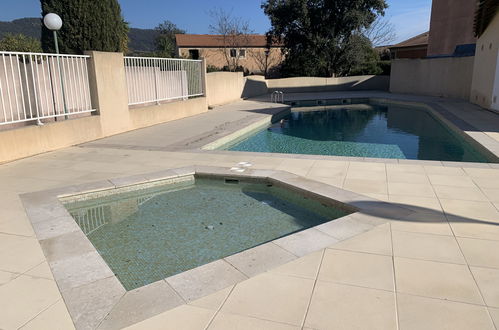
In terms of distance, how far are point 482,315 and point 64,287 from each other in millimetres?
3059

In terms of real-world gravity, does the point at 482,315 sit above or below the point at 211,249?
above

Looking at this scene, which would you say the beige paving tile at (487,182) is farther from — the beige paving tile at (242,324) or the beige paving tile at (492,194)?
the beige paving tile at (242,324)

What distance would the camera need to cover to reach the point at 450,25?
85.3ft

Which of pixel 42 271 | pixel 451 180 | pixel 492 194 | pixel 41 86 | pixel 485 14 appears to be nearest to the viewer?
pixel 42 271

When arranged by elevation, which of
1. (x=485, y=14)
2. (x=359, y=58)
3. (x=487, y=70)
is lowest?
(x=487, y=70)

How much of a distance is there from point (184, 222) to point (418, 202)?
300 centimetres

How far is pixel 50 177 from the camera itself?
19.1 ft

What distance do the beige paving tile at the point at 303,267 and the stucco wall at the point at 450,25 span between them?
2581 cm

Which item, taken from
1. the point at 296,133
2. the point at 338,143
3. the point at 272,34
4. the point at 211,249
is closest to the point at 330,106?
the point at 296,133

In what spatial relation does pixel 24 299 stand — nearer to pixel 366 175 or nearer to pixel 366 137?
pixel 366 175

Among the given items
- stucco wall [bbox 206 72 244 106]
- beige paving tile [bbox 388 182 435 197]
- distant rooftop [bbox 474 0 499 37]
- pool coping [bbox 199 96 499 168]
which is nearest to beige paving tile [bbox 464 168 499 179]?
pool coping [bbox 199 96 499 168]

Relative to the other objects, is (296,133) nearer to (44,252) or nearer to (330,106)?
(330,106)

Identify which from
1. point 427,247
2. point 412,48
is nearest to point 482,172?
point 427,247

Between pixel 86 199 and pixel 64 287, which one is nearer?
pixel 64 287
